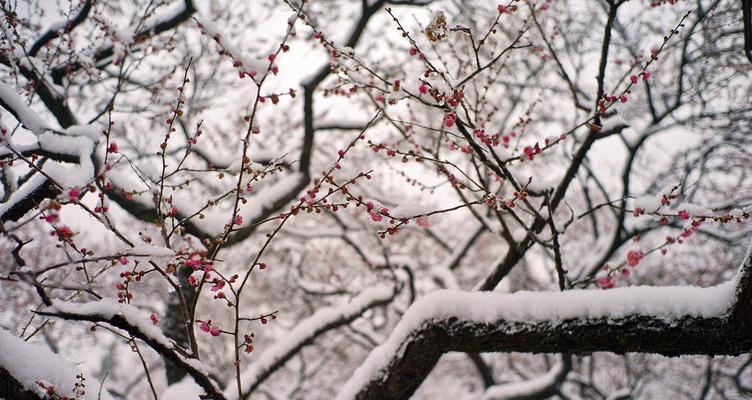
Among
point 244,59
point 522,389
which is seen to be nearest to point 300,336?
point 522,389

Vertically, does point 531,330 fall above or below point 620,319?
below

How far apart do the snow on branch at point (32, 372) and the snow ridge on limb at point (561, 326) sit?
1473 millimetres

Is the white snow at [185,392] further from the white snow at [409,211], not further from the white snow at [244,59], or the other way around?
the white snow at [244,59]

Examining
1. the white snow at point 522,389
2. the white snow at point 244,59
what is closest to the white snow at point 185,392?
the white snow at point 244,59

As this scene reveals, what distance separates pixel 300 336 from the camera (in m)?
4.32

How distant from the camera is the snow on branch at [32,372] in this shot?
163 cm

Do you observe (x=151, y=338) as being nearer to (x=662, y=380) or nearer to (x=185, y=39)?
(x=185, y=39)

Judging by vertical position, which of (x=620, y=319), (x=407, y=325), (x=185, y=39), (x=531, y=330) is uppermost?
(x=185, y=39)

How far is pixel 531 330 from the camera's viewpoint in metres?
2.29

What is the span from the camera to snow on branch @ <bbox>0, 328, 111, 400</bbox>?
5.34ft

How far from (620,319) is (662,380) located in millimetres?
12818

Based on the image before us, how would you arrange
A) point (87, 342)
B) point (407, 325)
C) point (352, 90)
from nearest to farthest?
point (407, 325) < point (352, 90) < point (87, 342)

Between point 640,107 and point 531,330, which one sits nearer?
point 531,330

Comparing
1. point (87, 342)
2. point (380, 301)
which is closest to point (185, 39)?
point (380, 301)
